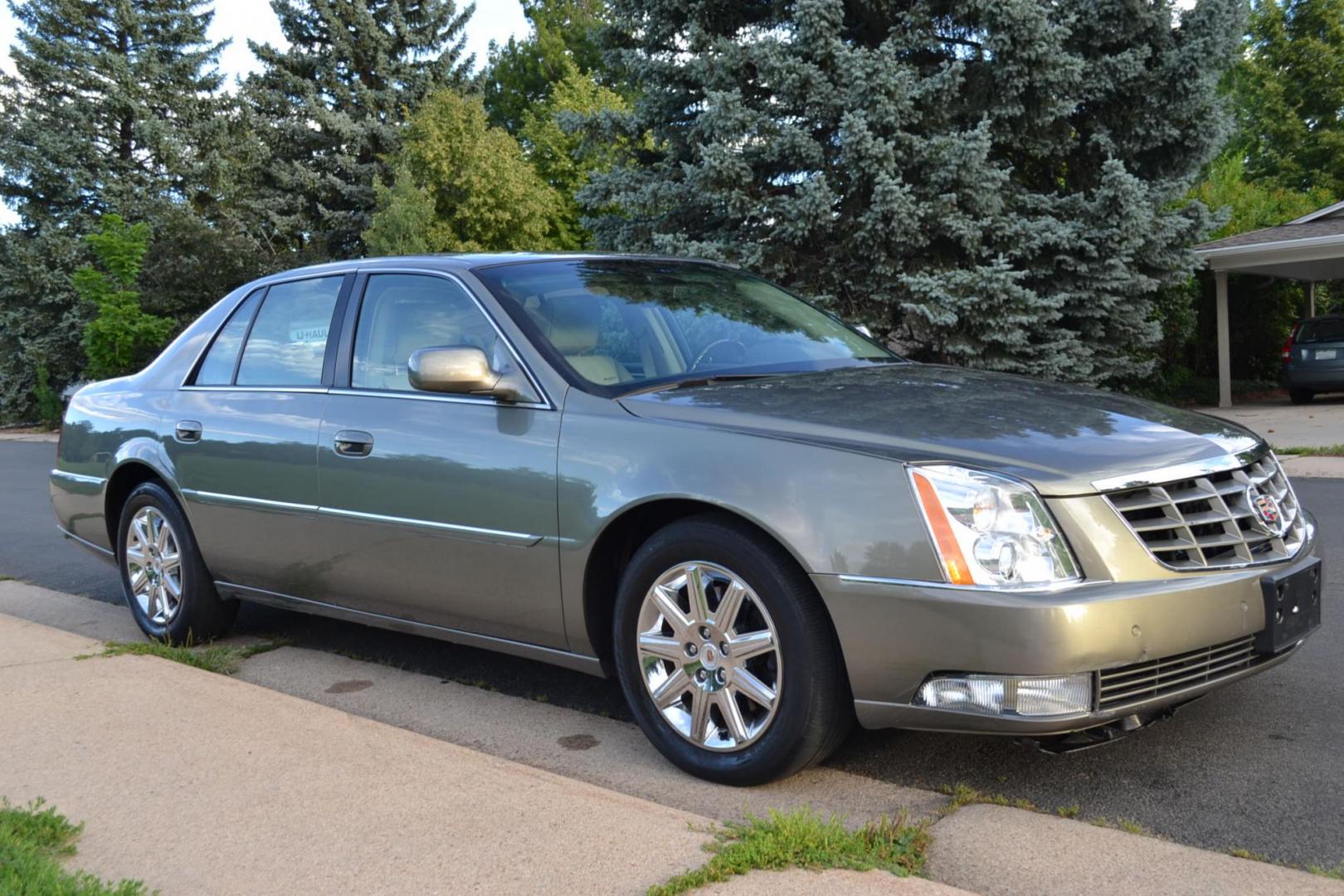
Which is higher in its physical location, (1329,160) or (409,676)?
(1329,160)

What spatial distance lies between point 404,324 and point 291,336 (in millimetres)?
738

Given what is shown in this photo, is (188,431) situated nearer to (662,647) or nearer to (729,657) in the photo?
(662,647)

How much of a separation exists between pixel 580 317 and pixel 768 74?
37.8 ft

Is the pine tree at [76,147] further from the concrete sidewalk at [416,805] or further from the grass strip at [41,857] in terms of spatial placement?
the grass strip at [41,857]

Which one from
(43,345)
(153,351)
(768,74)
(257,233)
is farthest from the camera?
(257,233)

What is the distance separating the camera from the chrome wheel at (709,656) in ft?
11.6

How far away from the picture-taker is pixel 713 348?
456 centimetres

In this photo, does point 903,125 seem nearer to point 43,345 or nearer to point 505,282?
point 505,282

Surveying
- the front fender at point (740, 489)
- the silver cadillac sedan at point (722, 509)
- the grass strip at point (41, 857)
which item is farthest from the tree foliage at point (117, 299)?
the grass strip at point (41, 857)

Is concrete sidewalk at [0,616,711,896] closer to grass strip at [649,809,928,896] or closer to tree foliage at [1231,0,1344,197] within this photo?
grass strip at [649,809,928,896]

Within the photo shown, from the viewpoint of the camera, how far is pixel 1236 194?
28969 millimetres

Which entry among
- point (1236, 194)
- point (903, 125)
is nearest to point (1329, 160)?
point (1236, 194)

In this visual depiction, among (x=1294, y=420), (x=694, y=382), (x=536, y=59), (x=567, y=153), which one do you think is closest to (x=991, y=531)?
(x=694, y=382)

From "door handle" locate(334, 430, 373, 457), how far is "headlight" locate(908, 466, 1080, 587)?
2179mm
